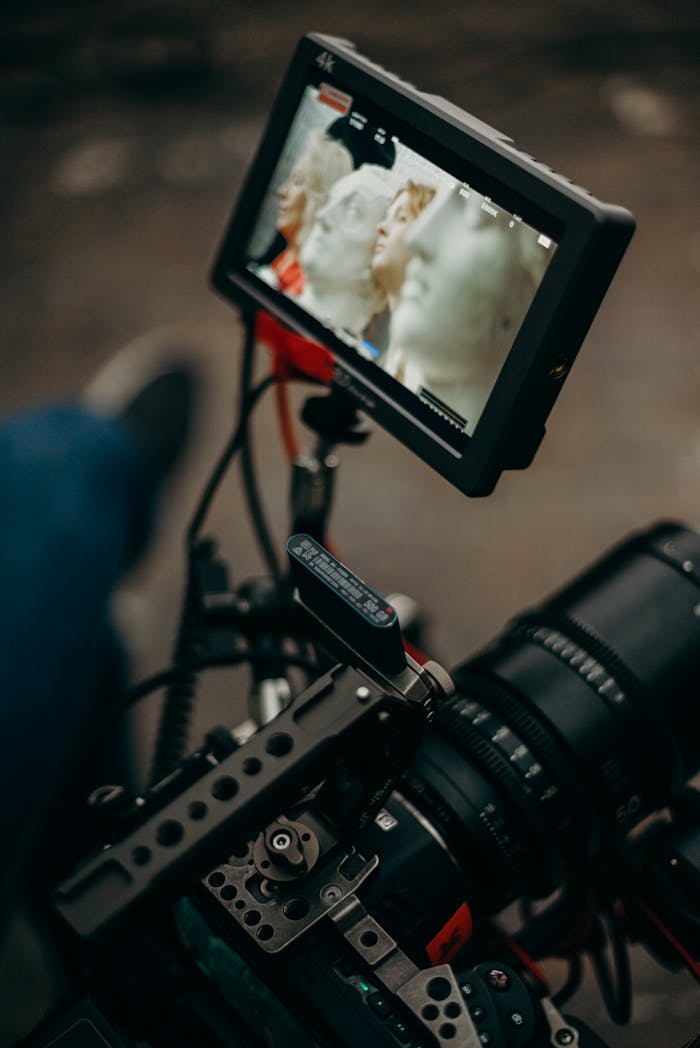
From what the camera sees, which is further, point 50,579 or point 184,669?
point 50,579

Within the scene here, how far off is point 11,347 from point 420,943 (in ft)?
5.59

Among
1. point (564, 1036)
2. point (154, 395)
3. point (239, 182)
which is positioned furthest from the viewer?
point (239, 182)

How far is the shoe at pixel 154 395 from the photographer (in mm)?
1807

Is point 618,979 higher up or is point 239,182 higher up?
point 618,979

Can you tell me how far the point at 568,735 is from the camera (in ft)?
2.67

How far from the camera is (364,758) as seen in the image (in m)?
0.62

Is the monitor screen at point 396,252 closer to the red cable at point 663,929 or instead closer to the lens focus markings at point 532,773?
the lens focus markings at point 532,773

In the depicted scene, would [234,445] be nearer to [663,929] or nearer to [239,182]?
[663,929]

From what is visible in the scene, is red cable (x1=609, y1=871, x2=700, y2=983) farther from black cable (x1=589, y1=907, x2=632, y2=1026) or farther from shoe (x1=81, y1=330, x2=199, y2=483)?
shoe (x1=81, y1=330, x2=199, y2=483)

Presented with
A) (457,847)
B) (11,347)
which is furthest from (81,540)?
(11,347)

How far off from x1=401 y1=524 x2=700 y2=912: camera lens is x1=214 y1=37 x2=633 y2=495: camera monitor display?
158mm

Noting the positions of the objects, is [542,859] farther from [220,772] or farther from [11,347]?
[11,347]

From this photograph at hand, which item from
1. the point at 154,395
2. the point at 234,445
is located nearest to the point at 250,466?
the point at 234,445

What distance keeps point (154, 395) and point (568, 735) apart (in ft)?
3.96
